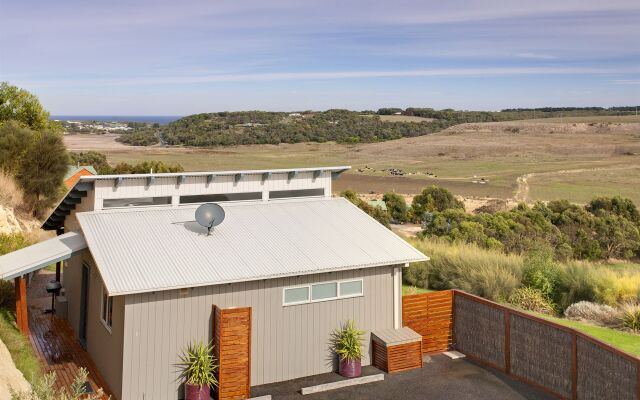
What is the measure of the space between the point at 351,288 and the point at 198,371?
354cm

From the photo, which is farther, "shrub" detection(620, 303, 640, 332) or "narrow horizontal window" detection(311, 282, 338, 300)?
"shrub" detection(620, 303, 640, 332)

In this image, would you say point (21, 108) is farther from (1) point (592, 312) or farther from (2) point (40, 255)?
(1) point (592, 312)

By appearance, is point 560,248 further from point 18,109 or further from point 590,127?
point 590,127

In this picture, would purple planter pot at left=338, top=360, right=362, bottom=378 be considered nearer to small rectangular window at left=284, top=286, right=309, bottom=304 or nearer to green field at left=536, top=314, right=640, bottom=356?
small rectangular window at left=284, top=286, right=309, bottom=304

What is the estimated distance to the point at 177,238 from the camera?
452 inches

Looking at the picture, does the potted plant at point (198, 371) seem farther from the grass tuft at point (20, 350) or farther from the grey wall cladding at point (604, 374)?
the grey wall cladding at point (604, 374)

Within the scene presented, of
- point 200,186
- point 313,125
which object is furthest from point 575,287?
point 313,125

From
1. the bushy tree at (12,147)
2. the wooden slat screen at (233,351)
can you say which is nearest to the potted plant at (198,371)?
the wooden slat screen at (233,351)

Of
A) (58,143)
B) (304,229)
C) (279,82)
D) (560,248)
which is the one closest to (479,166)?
(279,82)

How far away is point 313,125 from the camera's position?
12162cm

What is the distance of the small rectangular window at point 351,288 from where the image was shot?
11.5m

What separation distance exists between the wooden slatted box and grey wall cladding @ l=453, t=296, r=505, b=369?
58.5 inches

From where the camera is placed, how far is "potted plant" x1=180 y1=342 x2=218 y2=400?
9773mm

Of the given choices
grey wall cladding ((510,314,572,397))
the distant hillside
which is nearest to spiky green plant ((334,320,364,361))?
grey wall cladding ((510,314,572,397))
